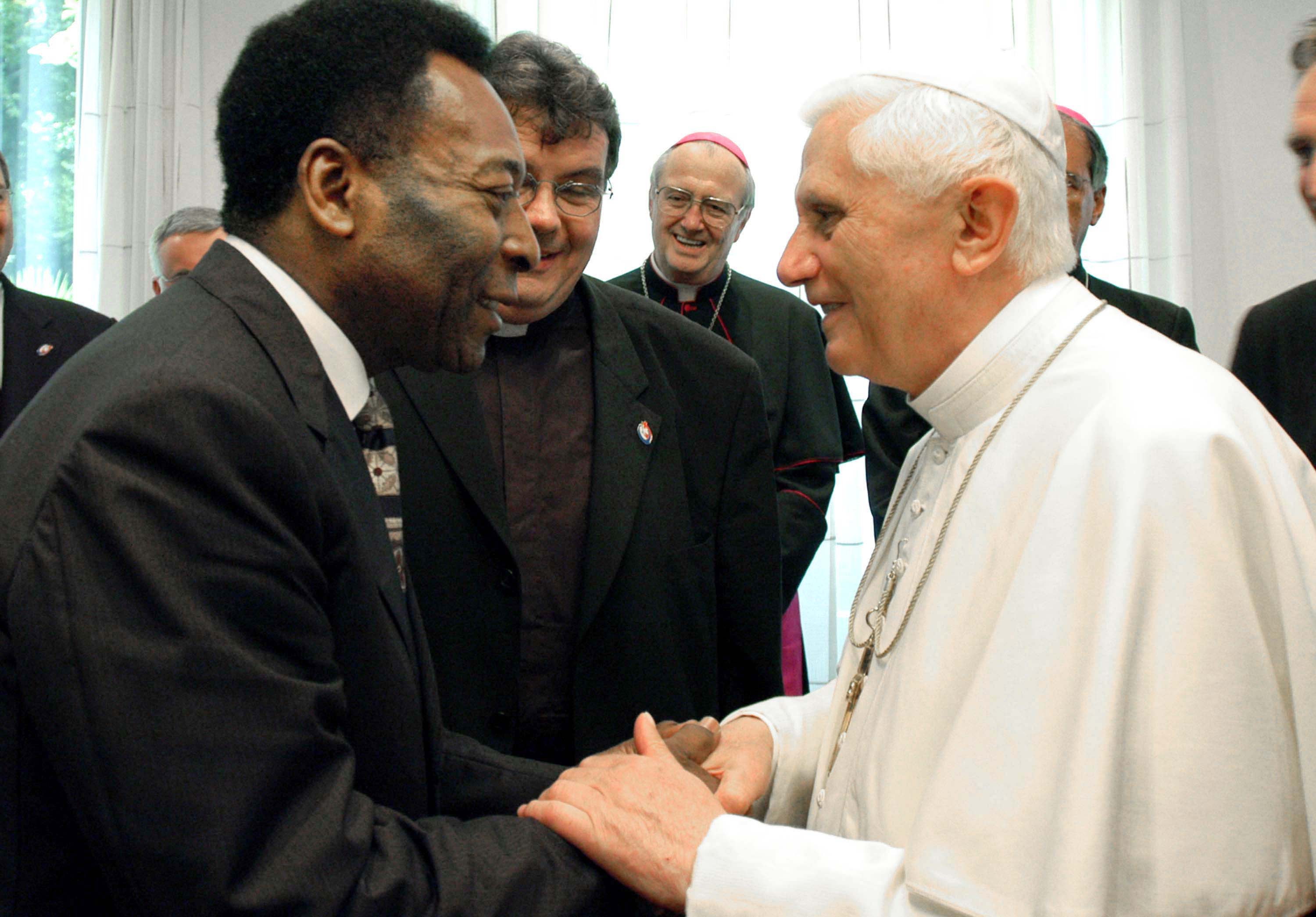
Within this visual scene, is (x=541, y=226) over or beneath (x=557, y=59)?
beneath

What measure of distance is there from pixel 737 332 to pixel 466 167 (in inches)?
87.3

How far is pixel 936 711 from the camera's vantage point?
1.53 m

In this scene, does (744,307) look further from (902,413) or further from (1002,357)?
(1002,357)

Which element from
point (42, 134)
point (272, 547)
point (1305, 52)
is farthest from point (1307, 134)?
point (42, 134)

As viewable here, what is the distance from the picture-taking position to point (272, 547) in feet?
4.12

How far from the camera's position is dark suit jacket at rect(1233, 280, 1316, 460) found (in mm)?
2391

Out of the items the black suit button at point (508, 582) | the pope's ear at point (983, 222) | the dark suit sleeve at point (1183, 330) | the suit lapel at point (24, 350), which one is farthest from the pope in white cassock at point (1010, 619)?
the suit lapel at point (24, 350)

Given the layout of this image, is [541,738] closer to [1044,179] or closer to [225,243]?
[225,243]

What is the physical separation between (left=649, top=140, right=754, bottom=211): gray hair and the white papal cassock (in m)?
2.42

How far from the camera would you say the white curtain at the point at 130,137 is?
5434mm

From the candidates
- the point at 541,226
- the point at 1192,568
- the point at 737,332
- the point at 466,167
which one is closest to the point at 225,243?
the point at 466,167

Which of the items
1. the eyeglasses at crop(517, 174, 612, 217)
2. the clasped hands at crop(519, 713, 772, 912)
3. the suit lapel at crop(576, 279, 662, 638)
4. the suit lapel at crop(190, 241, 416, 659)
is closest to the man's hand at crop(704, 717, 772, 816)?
the clasped hands at crop(519, 713, 772, 912)

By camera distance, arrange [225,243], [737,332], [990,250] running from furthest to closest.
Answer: [737,332], [990,250], [225,243]

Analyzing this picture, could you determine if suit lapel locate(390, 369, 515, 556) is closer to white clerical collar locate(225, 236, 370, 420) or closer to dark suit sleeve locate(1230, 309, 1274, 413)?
white clerical collar locate(225, 236, 370, 420)
